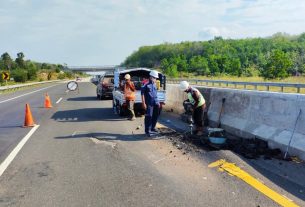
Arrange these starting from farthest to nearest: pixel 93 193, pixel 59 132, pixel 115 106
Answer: pixel 115 106
pixel 59 132
pixel 93 193

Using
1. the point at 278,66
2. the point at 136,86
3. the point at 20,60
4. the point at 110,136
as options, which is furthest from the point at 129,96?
the point at 20,60

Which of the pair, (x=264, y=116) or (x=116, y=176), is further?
(x=264, y=116)

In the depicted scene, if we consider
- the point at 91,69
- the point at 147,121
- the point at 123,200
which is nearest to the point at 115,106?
the point at 147,121

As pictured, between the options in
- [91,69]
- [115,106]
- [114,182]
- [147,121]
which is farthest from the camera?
[91,69]

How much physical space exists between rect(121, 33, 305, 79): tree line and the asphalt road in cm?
7891

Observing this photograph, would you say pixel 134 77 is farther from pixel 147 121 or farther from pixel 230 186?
pixel 230 186

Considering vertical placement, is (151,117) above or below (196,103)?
below

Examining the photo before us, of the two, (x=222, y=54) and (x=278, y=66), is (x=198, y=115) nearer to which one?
(x=278, y=66)

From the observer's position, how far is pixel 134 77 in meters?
17.2

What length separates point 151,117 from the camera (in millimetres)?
10742

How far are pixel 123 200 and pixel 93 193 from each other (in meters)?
0.57

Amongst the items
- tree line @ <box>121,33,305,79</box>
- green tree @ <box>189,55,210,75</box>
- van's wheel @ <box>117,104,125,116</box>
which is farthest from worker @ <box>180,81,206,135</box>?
green tree @ <box>189,55,210,75</box>

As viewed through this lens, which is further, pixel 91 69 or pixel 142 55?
pixel 142 55

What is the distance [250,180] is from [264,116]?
8.93 ft
